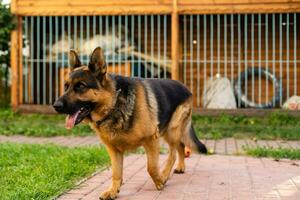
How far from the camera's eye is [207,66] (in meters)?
14.2

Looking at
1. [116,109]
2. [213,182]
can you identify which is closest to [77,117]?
[116,109]

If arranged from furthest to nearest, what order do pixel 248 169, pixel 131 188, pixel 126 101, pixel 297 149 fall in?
pixel 297 149 → pixel 248 169 → pixel 131 188 → pixel 126 101

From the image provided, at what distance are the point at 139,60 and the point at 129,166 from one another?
22.1 feet

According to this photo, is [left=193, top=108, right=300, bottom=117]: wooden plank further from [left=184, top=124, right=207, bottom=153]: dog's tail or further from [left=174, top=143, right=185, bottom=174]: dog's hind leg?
[left=174, top=143, right=185, bottom=174]: dog's hind leg

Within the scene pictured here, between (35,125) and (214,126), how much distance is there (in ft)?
12.6

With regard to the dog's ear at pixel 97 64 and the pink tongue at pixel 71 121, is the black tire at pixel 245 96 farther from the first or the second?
the pink tongue at pixel 71 121

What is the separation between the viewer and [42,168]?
6277 mm

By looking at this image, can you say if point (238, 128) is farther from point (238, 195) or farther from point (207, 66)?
point (238, 195)

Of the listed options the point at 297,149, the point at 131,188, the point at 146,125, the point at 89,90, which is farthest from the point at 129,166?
the point at 297,149

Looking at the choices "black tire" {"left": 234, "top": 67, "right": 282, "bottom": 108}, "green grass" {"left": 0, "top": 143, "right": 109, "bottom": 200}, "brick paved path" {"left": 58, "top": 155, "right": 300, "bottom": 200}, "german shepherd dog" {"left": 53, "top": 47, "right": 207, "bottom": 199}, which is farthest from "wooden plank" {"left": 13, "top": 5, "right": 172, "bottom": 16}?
"german shepherd dog" {"left": 53, "top": 47, "right": 207, "bottom": 199}

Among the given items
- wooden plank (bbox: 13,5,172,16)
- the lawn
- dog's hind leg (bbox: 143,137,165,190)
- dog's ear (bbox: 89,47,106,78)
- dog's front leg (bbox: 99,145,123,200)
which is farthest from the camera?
wooden plank (bbox: 13,5,172,16)

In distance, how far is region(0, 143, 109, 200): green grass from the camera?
511cm

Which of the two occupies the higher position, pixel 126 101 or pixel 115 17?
pixel 115 17

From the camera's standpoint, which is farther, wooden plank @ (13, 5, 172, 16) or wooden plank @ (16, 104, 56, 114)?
wooden plank @ (16, 104, 56, 114)
